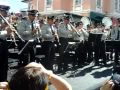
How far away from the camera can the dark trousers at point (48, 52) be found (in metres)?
10.8

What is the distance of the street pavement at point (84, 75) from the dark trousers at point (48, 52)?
0.42 metres

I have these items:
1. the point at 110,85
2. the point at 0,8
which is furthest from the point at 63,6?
the point at 110,85

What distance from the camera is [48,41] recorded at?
10.8 m

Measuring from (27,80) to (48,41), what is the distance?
8.16m

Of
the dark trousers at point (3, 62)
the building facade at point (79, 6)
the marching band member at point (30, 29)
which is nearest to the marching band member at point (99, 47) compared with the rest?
the marching band member at point (30, 29)

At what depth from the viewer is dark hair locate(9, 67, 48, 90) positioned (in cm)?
263

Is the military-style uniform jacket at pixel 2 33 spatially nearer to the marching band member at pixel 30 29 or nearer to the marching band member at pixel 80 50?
the marching band member at pixel 30 29

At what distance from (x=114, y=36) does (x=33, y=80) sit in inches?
503

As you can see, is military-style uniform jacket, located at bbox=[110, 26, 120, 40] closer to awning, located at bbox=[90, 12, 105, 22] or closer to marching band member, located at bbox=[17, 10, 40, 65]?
marching band member, located at bbox=[17, 10, 40, 65]

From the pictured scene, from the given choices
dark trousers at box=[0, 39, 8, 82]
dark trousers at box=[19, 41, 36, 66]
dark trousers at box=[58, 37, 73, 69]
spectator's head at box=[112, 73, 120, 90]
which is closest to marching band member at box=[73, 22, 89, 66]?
dark trousers at box=[58, 37, 73, 69]

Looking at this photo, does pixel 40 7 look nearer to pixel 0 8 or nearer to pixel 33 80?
pixel 0 8

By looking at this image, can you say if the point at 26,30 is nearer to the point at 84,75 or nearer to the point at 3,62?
Answer: the point at 84,75

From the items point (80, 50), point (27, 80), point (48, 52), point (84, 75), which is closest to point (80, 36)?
point (80, 50)

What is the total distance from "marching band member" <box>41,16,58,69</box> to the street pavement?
0.48 m
